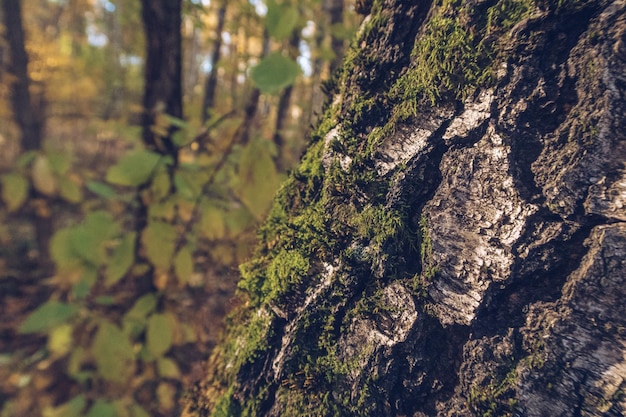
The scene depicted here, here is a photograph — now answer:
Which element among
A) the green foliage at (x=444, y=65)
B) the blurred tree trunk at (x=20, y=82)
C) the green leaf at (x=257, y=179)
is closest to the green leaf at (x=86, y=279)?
the green leaf at (x=257, y=179)

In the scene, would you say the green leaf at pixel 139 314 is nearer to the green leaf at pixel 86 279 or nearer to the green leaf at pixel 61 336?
the green leaf at pixel 86 279

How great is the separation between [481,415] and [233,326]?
743mm

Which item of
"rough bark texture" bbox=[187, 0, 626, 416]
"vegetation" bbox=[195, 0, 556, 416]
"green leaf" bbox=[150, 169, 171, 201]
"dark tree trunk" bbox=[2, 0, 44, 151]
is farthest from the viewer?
"dark tree trunk" bbox=[2, 0, 44, 151]

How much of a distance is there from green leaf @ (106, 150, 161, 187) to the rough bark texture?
83 cm

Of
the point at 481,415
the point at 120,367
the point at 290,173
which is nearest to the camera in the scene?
the point at 481,415

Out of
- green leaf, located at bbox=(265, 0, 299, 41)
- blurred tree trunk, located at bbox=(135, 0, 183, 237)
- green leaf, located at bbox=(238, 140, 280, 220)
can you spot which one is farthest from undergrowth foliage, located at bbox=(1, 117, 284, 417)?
green leaf, located at bbox=(265, 0, 299, 41)

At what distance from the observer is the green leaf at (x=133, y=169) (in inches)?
56.9

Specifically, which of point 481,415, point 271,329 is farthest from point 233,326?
point 481,415

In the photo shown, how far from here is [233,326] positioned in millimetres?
1136

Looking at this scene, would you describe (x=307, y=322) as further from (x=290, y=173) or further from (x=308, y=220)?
(x=290, y=173)

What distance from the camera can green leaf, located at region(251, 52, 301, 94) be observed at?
1.20m

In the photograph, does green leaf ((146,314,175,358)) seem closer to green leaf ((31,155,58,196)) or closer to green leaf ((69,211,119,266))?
green leaf ((69,211,119,266))

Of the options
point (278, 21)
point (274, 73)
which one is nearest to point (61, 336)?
point (274, 73)

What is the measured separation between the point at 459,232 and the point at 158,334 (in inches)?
63.9
